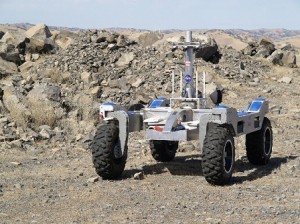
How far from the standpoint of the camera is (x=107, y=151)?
286 inches

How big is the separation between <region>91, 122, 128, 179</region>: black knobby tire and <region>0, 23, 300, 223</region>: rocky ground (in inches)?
6.3

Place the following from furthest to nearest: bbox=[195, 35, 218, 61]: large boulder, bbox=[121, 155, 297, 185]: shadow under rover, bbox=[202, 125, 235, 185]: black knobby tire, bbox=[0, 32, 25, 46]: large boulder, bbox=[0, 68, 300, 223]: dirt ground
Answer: bbox=[195, 35, 218, 61]: large boulder
bbox=[0, 32, 25, 46]: large boulder
bbox=[121, 155, 297, 185]: shadow under rover
bbox=[202, 125, 235, 185]: black knobby tire
bbox=[0, 68, 300, 223]: dirt ground

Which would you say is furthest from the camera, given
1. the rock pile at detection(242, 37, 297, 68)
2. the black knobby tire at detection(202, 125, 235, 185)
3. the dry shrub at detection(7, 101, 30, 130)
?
the rock pile at detection(242, 37, 297, 68)

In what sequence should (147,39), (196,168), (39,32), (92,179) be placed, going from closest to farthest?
1. (92,179)
2. (196,168)
3. (39,32)
4. (147,39)

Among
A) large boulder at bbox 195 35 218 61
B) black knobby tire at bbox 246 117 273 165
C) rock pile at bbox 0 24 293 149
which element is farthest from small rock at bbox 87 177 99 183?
large boulder at bbox 195 35 218 61

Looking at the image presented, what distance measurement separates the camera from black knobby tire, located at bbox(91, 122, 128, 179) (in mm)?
7273

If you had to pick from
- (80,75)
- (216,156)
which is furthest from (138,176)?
(80,75)

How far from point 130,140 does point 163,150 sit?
220 cm

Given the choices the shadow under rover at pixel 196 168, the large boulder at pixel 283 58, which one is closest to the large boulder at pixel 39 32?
the large boulder at pixel 283 58

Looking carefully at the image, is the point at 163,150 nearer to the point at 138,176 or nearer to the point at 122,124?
the point at 138,176

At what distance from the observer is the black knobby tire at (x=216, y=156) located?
270 inches

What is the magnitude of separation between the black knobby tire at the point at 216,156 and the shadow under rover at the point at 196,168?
434mm

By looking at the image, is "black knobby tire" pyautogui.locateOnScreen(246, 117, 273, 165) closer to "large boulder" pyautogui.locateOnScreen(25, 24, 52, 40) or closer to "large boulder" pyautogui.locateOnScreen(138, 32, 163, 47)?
"large boulder" pyautogui.locateOnScreen(25, 24, 52, 40)

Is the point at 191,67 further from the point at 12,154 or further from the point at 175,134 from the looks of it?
the point at 12,154
